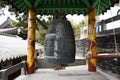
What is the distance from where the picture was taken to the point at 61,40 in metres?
5.66

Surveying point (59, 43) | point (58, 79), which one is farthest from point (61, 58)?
point (58, 79)

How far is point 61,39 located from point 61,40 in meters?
0.03

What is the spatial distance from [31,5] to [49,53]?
4.27m

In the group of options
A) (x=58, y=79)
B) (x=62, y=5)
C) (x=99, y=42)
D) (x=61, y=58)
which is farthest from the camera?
(x=99, y=42)

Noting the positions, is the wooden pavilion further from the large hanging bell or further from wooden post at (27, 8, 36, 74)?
the large hanging bell

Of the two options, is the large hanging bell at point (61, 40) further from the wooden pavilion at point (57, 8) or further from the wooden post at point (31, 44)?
the wooden post at point (31, 44)

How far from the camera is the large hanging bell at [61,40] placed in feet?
18.5

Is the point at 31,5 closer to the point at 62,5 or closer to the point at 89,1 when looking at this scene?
the point at 62,5

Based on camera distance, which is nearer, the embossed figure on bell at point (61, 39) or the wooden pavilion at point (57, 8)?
the embossed figure on bell at point (61, 39)

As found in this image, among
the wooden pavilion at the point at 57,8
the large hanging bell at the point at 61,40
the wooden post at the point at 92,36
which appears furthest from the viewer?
the wooden post at the point at 92,36

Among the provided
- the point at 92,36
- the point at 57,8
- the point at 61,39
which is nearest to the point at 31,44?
the point at 57,8

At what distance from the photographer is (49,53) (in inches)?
236

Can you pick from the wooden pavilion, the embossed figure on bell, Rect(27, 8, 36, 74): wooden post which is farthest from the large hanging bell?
Rect(27, 8, 36, 74): wooden post

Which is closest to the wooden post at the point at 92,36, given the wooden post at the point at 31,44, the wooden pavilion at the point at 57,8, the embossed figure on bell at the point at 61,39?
the wooden pavilion at the point at 57,8
